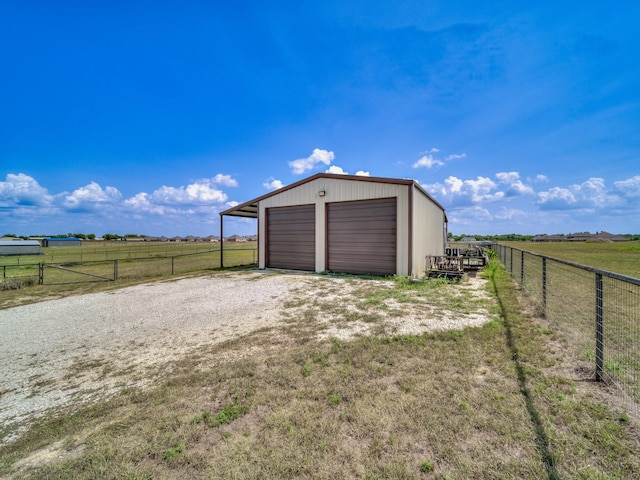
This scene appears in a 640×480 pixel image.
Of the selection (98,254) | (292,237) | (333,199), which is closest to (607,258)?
(333,199)

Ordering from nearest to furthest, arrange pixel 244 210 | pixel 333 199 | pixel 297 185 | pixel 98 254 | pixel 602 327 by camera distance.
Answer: pixel 602 327
pixel 333 199
pixel 297 185
pixel 244 210
pixel 98 254

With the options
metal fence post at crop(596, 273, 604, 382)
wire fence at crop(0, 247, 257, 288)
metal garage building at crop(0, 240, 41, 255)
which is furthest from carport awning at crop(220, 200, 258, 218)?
metal garage building at crop(0, 240, 41, 255)

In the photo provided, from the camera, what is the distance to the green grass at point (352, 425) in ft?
6.10

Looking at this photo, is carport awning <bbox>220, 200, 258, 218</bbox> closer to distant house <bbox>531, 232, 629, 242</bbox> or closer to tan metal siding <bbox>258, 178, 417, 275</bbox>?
tan metal siding <bbox>258, 178, 417, 275</bbox>

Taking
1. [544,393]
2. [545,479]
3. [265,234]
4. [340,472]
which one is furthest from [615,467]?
[265,234]

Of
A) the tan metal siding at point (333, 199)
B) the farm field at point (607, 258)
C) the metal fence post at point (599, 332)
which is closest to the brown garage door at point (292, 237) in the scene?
the tan metal siding at point (333, 199)

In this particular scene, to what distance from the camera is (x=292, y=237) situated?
1222cm

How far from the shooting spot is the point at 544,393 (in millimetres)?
2590

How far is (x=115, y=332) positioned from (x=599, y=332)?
7096mm

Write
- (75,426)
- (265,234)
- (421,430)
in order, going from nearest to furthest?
(421,430) → (75,426) → (265,234)

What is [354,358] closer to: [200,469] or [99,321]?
[200,469]

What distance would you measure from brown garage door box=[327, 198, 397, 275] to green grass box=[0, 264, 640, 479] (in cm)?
642

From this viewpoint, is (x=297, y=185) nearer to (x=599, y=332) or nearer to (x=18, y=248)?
(x=599, y=332)

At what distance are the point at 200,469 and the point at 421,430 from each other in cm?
170
